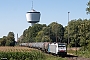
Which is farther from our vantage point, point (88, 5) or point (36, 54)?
point (88, 5)

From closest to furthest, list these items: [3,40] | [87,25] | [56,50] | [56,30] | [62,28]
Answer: [56,50] < [87,25] < [3,40] < [56,30] < [62,28]

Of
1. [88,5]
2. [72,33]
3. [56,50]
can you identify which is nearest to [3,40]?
[72,33]

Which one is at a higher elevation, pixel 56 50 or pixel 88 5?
pixel 88 5

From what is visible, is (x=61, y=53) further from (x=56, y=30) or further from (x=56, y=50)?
(x=56, y=30)

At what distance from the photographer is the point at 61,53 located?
58.4 metres

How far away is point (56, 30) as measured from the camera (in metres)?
180

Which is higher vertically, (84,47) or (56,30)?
(56,30)

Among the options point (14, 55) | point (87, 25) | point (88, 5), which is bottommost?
point (14, 55)

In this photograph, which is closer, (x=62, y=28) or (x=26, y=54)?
(x=26, y=54)

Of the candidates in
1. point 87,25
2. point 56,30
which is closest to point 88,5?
point 87,25

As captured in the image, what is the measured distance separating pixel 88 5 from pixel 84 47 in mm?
11754

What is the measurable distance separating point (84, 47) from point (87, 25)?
24.6ft

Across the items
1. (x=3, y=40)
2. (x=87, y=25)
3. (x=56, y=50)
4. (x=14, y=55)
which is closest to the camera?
(x=14, y=55)

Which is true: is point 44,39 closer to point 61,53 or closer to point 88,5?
point 88,5
